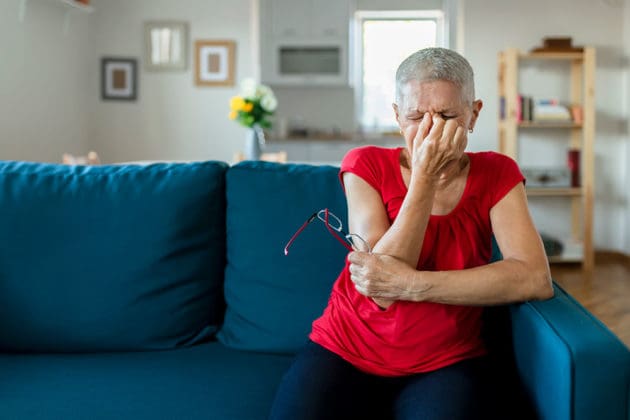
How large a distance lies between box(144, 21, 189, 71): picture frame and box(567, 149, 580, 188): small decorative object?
3.63 m

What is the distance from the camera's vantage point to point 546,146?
6188 mm

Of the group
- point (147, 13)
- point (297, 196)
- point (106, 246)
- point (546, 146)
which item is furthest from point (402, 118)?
point (147, 13)

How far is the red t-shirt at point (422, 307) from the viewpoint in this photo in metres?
1.42

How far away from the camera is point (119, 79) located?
6.59m

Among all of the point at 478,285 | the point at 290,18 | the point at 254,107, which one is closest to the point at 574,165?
the point at 254,107

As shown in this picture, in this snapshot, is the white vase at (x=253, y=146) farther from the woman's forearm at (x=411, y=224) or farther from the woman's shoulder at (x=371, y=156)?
the woman's forearm at (x=411, y=224)

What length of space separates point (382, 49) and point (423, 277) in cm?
603

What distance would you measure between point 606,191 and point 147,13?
15.0ft

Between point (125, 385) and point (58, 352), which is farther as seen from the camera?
point (58, 352)

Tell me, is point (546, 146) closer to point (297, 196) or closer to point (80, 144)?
point (80, 144)

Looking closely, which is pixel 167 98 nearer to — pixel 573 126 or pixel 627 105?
pixel 573 126

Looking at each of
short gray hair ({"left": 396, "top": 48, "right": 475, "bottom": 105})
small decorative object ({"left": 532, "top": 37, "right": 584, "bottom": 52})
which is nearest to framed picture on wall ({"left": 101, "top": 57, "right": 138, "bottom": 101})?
small decorative object ({"left": 532, "top": 37, "right": 584, "bottom": 52})

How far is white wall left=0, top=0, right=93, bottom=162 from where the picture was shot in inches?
Result: 196

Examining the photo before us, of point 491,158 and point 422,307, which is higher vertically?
point 491,158
